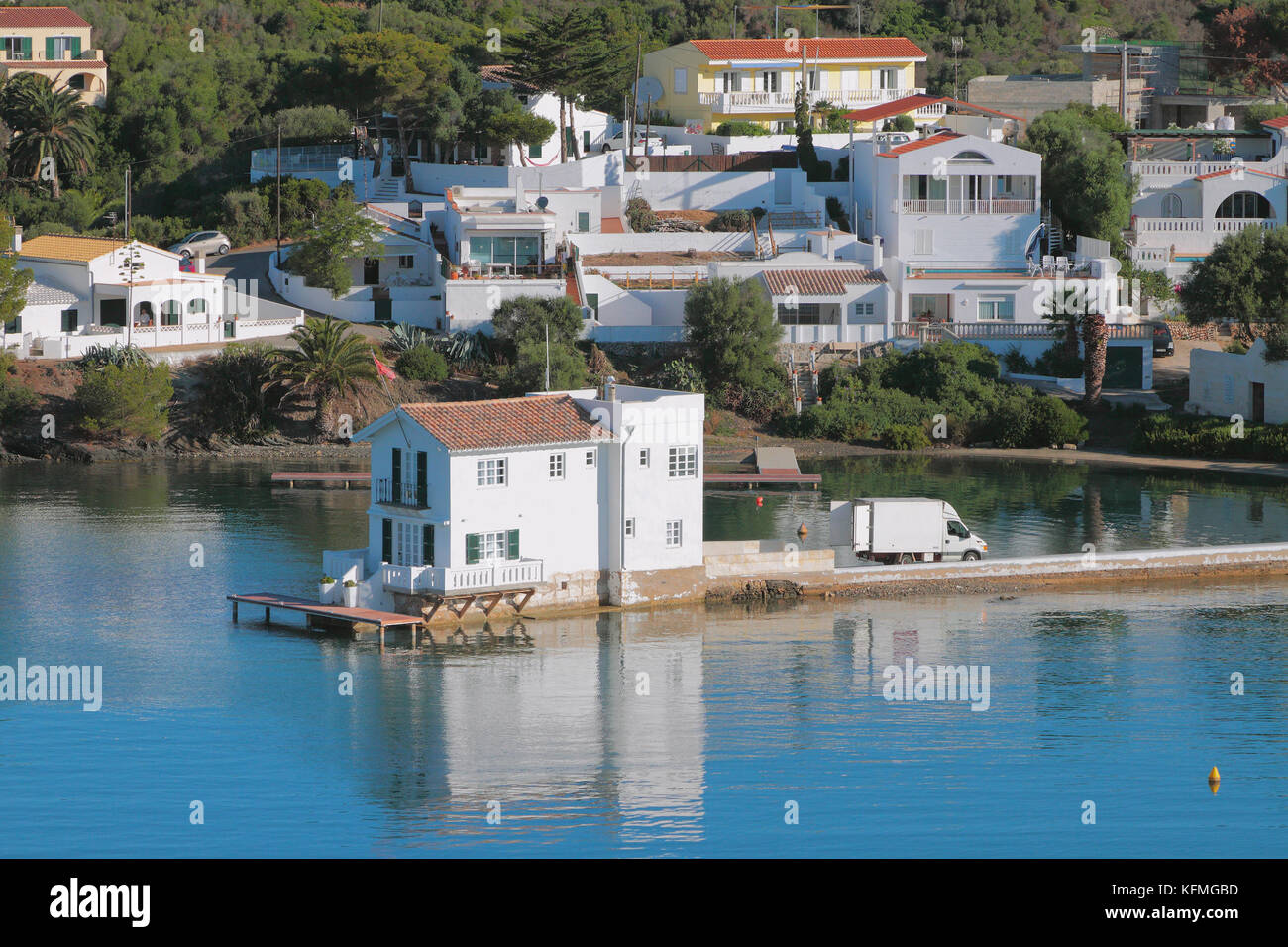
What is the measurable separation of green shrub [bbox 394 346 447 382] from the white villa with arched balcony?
118 feet

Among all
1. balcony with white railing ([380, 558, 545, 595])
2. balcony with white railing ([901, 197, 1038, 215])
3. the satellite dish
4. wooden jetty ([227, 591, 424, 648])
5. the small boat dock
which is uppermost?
the satellite dish

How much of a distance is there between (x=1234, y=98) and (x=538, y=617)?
8102cm

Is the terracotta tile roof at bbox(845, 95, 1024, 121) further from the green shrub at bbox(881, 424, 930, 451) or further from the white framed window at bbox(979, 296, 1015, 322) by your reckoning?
the green shrub at bbox(881, 424, 930, 451)

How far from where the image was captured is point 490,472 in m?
53.6

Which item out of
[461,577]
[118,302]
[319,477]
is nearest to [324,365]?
[319,477]

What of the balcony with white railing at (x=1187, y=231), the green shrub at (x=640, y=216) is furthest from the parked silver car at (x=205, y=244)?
the balcony with white railing at (x=1187, y=231)

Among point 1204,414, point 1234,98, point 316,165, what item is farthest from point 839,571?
point 1234,98

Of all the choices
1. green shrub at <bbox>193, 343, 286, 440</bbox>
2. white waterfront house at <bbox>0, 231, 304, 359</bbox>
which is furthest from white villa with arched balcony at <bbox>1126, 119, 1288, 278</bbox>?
green shrub at <bbox>193, 343, 286, 440</bbox>

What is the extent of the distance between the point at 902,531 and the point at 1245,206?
5004cm

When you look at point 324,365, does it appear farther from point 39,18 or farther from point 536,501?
point 39,18

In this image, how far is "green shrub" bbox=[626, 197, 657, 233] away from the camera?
328 ft

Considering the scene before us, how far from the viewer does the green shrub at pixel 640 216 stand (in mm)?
99938

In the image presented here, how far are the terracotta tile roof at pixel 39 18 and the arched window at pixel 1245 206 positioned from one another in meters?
61.5

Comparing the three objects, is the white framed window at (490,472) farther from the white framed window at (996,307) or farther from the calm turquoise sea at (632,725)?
the white framed window at (996,307)
